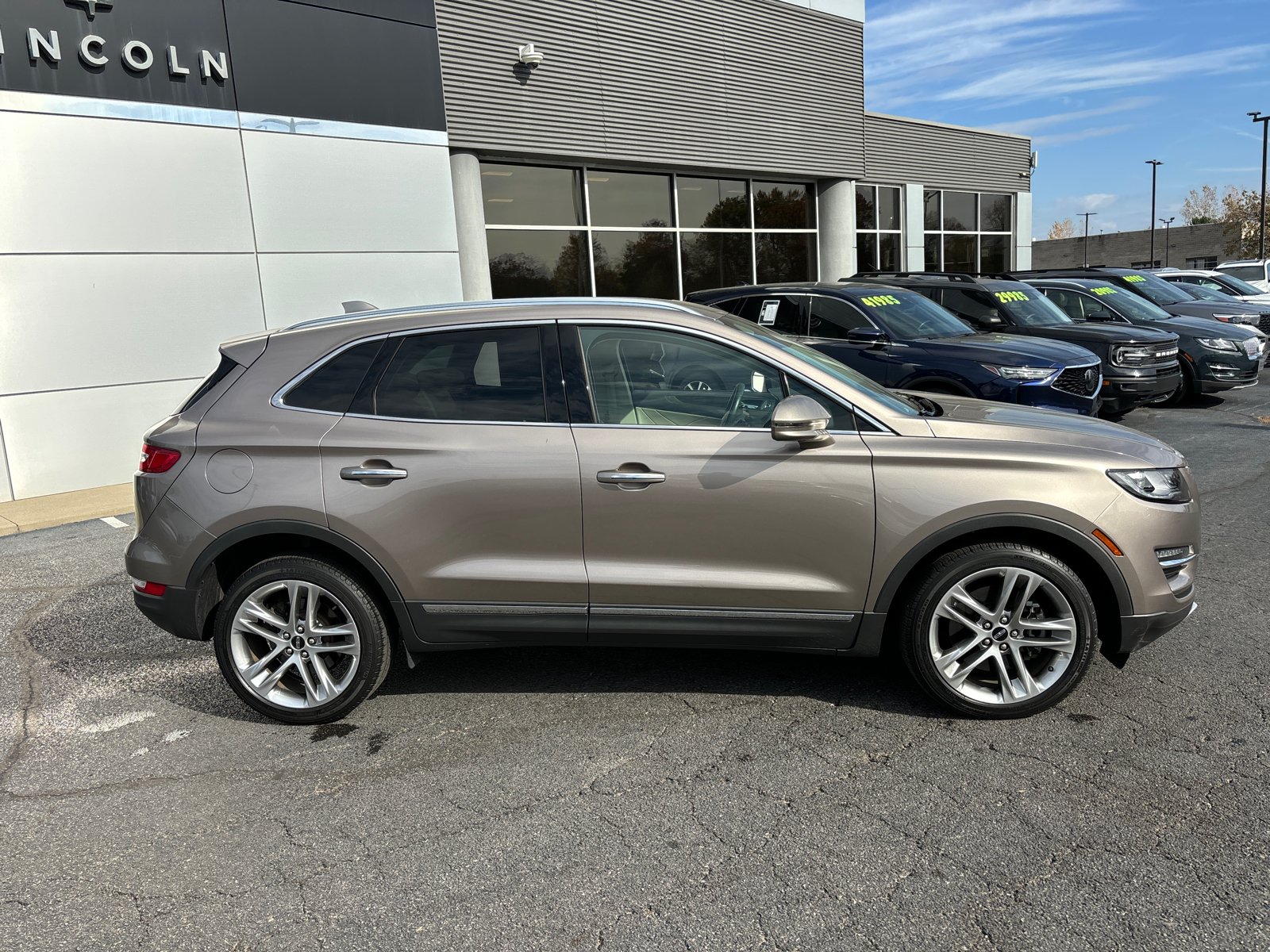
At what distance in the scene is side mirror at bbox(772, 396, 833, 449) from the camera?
355 cm

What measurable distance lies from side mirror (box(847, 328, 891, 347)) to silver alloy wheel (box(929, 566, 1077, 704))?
5617mm

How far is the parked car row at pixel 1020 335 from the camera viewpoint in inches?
344

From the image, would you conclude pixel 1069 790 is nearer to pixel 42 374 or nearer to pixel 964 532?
pixel 964 532

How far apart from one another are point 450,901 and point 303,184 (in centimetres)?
1030

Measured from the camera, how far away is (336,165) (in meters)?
11.4

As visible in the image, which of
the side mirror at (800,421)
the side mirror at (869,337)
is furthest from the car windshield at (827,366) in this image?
the side mirror at (869,337)

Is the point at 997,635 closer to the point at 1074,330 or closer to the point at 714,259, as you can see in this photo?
the point at 1074,330

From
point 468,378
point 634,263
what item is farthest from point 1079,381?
point 634,263

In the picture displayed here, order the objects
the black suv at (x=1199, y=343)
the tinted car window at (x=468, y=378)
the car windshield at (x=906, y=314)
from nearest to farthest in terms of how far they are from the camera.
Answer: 1. the tinted car window at (x=468, y=378)
2. the car windshield at (x=906, y=314)
3. the black suv at (x=1199, y=343)

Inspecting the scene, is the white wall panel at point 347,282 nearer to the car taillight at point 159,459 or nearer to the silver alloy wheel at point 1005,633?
the car taillight at point 159,459

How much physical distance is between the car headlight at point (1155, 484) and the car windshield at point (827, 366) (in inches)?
32.4

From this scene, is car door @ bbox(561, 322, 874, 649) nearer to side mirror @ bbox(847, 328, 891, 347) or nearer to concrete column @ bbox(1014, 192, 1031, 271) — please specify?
side mirror @ bbox(847, 328, 891, 347)

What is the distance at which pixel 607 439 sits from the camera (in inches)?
148

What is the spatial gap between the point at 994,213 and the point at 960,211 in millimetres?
2044
